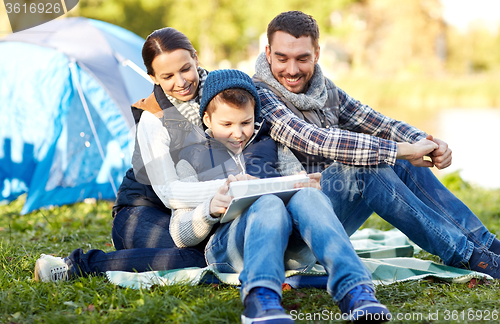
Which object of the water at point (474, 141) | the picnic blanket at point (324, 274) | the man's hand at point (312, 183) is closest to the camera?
the man's hand at point (312, 183)

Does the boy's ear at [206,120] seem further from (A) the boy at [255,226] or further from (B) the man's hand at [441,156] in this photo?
(B) the man's hand at [441,156]

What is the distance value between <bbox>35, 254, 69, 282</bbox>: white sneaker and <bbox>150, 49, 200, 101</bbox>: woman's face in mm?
1028

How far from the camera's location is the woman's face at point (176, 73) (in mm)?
2484

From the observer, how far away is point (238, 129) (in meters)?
2.35

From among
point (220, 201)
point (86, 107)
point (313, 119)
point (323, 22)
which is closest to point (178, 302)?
point (220, 201)

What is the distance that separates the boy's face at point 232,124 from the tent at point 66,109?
2.57 metres

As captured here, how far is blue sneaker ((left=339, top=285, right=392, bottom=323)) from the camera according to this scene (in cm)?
171

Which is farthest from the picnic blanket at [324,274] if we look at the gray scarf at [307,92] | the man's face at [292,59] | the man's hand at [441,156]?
the man's face at [292,59]

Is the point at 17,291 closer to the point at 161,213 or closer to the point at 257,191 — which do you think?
the point at 161,213

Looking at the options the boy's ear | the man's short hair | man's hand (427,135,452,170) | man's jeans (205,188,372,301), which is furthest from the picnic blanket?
the man's short hair

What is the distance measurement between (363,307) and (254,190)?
0.65 metres

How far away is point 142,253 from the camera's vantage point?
2.45 metres

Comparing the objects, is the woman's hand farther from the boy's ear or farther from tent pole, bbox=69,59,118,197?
tent pole, bbox=69,59,118,197

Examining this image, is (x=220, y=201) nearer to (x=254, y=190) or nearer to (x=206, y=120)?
(x=254, y=190)
